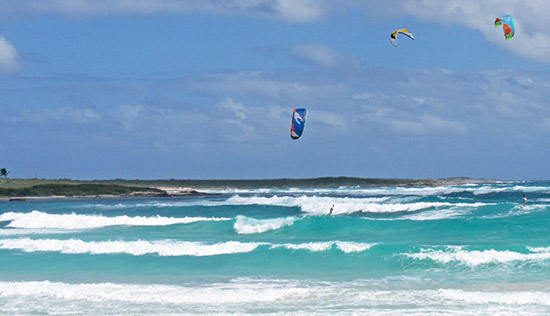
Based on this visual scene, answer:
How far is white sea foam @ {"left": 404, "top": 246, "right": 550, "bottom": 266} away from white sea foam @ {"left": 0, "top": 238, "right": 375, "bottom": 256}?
2035 mm

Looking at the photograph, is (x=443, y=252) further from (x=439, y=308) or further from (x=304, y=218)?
(x=304, y=218)

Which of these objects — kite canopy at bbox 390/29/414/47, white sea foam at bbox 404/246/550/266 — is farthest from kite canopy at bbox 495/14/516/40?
white sea foam at bbox 404/246/550/266

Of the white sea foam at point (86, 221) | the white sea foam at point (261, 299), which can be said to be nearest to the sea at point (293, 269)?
the white sea foam at point (261, 299)

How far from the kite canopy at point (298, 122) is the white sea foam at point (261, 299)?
1287 cm

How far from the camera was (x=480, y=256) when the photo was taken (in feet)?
48.0

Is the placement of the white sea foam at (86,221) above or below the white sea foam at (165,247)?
above

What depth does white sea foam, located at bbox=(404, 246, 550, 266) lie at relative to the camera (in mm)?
14500

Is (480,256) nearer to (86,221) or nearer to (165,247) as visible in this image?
(165,247)

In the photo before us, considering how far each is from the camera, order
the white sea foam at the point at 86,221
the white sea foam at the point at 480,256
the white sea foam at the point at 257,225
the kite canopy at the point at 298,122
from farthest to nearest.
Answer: the white sea foam at the point at 86,221 < the kite canopy at the point at 298,122 < the white sea foam at the point at 257,225 < the white sea foam at the point at 480,256

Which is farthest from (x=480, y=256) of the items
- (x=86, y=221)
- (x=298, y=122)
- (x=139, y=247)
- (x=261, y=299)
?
(x=86, y=221)

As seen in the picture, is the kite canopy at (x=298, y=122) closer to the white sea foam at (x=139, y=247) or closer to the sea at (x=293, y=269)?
the sea at (x=293, y=269)

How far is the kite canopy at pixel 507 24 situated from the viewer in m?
21.8

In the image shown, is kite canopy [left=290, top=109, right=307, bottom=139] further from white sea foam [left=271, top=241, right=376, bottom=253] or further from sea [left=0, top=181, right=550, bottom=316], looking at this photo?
white sea foam [left=271, top=241, right=376, bottom=253]

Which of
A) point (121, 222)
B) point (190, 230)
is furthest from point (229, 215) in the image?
point (190, 230)
